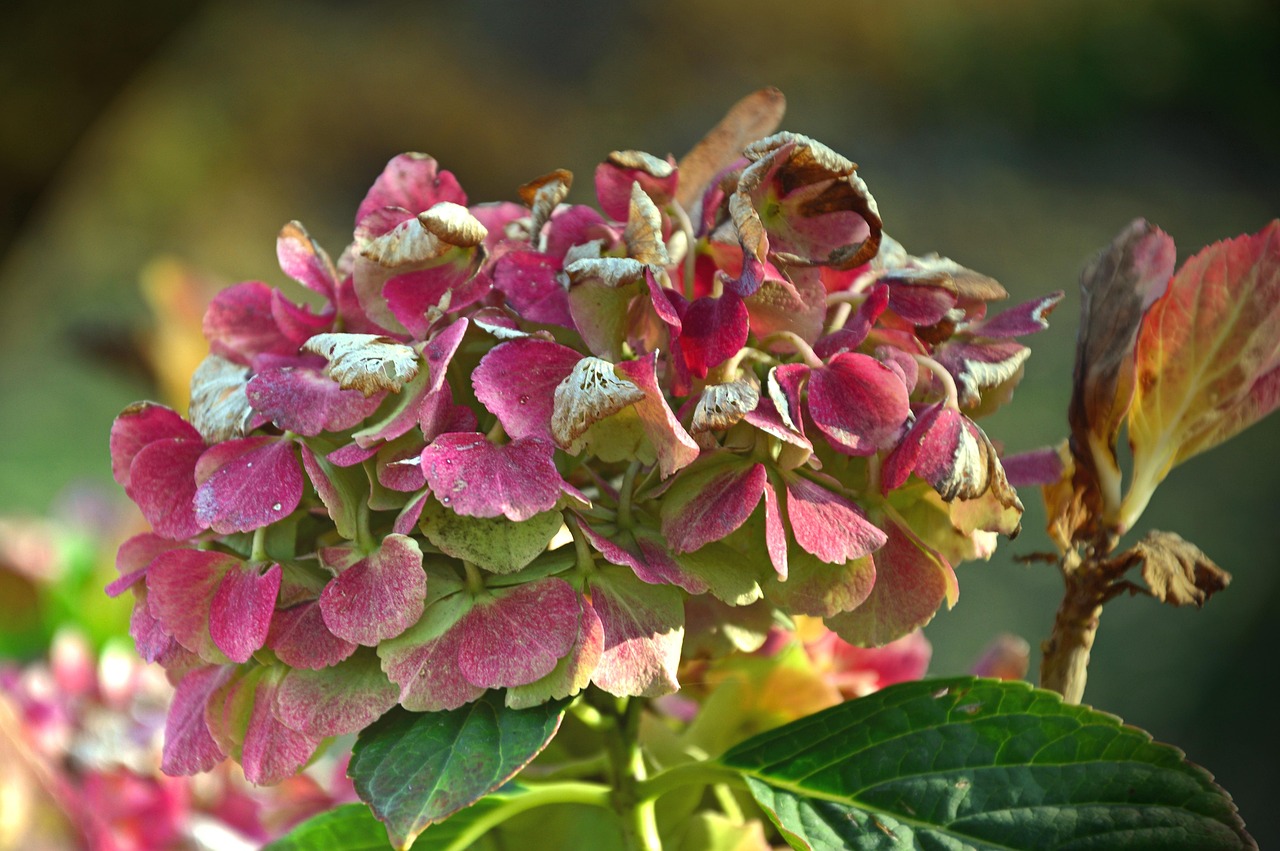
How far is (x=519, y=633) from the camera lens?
26 cm

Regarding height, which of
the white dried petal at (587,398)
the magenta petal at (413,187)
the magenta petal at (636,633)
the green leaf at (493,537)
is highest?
the magenta petal at (413,187)

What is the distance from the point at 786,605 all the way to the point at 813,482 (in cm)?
4

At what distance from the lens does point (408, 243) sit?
29 centimetres

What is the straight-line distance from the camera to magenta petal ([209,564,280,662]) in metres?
0.27

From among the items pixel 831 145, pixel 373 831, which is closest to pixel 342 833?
pixel 373 831

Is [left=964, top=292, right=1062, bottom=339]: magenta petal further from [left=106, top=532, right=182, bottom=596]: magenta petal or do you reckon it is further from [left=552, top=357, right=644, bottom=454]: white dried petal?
[left=106, top=532, right=182, bottom=596]: magenta petal

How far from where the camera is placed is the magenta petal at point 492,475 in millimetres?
250

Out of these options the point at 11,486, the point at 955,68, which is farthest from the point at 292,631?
the point at 955,68

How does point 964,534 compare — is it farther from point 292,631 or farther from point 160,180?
point 160,180

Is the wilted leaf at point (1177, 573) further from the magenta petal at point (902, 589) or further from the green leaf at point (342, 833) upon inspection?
the green leaf at point (342, 833)

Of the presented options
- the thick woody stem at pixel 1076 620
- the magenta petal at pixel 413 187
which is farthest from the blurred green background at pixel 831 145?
the magenta petal at pixel 413 187

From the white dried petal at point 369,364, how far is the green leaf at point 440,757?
0.28 ft

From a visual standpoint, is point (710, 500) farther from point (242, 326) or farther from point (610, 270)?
point (242, 326)

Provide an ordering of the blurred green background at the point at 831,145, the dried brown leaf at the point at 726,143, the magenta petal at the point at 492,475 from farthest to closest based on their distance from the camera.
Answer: the blurred green background at the point at 831,145 < the dried brown leaf at the point at 726,143 < the magenta petal at the point at 492,475
